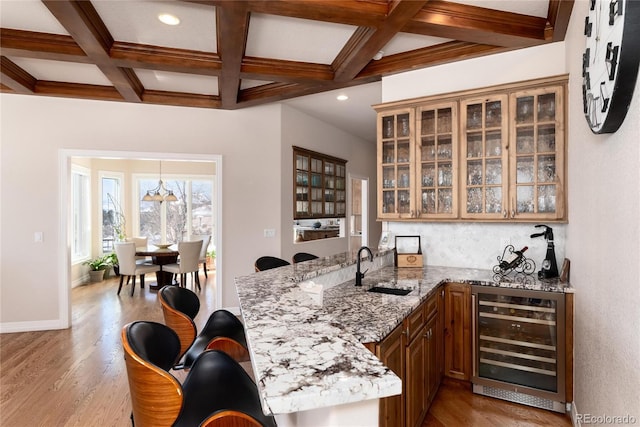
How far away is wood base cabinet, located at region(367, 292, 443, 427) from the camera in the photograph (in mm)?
1666

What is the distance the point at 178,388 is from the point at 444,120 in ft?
9.65

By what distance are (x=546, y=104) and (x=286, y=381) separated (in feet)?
9.72

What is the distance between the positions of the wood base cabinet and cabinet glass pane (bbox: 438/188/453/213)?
854 mm

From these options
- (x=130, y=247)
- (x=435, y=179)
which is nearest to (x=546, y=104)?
(x=435, y=179)

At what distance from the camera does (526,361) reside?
2.57 meters

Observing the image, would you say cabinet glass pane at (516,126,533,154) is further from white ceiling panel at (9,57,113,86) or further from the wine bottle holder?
white ceiling panel at (9,57,113,86)

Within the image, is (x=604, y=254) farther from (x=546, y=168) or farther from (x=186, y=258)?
(x=186, y=258)

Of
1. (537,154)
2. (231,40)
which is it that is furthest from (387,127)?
(231,40)

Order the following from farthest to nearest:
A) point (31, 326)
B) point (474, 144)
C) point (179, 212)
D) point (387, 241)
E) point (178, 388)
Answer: point (179, 212)
point (31, 326)
point (387, 241)
point (474, 144)
point (178, 388)

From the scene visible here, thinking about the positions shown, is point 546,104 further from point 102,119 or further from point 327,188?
point 102,119

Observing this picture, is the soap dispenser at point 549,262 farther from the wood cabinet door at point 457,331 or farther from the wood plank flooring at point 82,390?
the wood plank flooring at point 82,390

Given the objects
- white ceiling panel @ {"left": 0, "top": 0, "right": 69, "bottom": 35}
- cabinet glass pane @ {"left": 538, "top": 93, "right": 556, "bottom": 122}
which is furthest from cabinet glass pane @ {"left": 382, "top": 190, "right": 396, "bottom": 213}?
white ceiling panel @ {"left": 0, "top": 0, "right": 69, "bottom": 35}

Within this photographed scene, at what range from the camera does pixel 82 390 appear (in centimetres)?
282

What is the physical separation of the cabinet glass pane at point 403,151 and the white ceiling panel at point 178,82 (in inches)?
85.9
